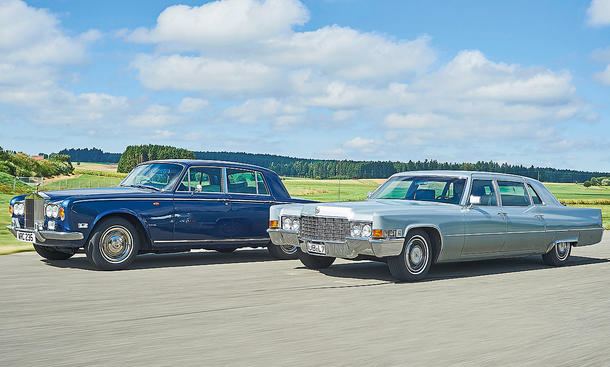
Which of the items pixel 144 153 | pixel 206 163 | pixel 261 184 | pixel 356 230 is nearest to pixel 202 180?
pixel 206 163

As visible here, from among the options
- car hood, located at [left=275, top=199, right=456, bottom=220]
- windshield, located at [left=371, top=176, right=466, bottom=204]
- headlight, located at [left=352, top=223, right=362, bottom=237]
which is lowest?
headlight, located at [left=352, top=223, right=362, bottom=237]

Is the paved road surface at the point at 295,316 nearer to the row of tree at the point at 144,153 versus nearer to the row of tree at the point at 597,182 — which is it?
the row of tree at the point at 144,153

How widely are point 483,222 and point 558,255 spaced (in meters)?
2.47

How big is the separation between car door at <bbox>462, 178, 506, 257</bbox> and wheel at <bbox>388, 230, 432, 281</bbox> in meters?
0.79

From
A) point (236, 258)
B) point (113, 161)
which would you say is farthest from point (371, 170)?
point (236, 258)

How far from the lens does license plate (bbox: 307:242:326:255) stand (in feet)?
31.2

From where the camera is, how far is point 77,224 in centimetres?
1009

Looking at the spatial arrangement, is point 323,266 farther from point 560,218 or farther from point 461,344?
point 461,344

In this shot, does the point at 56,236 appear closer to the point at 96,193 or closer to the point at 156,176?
the point at 96,193

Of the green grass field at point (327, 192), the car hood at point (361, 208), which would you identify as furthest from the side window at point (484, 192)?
the green grass field at point (327, 192)

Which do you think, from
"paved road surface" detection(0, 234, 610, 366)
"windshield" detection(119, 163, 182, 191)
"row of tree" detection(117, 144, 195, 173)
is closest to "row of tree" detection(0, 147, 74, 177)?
"row of tree" detection(117, 144, 195, 173)

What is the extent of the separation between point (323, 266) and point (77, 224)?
3.90 m

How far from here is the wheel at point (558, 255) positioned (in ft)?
39.3

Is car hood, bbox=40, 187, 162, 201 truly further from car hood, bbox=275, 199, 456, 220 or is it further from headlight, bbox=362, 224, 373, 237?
headlight, bbox=362, 224, 373, 237
